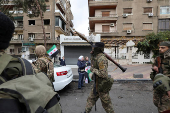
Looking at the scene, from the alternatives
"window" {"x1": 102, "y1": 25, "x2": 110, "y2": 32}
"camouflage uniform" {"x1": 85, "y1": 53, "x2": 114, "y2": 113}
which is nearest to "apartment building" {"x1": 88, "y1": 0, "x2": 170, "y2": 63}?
"window" {"x1": 102, "y1": 25, "x2": 110, "y2": 32}

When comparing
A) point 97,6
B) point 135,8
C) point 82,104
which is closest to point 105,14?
point 97,6

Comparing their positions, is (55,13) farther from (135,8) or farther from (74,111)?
(74,111)

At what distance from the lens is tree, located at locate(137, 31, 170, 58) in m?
15.2

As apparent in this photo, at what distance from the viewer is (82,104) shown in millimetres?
3521

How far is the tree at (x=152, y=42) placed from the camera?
49.9 feet

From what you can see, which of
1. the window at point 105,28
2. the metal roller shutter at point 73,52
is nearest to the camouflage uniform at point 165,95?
the metal roller shutter at point 73,52

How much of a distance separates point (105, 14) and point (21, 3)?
1284 centimetres

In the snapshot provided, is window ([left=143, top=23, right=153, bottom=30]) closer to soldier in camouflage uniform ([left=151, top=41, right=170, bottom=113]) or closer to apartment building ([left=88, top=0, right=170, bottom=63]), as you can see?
apartment building ([left=88, top=0, right=170, bottom=63])

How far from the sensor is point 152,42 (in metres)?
16.0

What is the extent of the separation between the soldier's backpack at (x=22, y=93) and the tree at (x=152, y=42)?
1720 centimetres

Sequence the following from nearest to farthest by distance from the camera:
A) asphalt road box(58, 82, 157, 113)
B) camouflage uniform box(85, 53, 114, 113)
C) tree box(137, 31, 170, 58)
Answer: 1. camouflage uniform box(85, 53, 114, 113)
2. asphalt road box(58, 82, 157, 113)
3. tree box(137, 31, 170, 58)

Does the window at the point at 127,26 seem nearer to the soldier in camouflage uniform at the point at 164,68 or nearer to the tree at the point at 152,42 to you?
the tree at the point at 152,42

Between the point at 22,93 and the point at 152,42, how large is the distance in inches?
735

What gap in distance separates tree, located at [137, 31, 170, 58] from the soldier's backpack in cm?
1720
